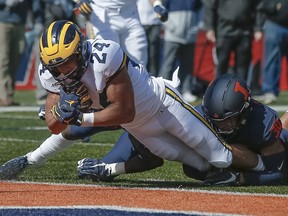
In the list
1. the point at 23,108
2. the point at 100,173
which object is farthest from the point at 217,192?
the point at 23,108

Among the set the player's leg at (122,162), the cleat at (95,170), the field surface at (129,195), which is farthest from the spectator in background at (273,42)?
the cleat at (95,170)

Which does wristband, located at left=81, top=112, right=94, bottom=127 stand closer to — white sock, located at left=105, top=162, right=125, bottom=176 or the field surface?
the field surface

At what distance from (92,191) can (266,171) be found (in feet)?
3.78

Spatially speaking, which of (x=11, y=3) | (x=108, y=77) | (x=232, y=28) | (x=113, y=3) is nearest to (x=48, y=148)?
(x=108, y=77)

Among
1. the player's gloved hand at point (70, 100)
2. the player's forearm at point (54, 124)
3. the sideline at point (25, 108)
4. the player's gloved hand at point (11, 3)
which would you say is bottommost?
the sideline at point (25, 108)

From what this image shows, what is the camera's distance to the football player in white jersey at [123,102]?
17.7 feet

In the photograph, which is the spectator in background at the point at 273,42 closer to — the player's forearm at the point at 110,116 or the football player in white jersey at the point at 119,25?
the football player in white jersey at the point at 119,25

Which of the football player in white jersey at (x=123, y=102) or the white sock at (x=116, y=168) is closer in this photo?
the football player in white jersey at (x=123, y=102)

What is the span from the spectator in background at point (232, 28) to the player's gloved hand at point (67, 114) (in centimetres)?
767

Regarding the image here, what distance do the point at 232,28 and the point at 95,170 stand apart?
729cm

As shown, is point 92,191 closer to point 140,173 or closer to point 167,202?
point 167,202

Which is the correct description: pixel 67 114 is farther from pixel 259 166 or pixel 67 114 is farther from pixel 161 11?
pixel 161 11

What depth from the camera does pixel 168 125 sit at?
579 cm

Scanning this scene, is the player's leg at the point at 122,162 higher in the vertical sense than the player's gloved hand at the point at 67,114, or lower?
lower
